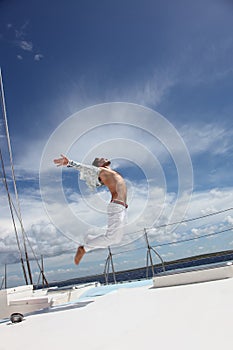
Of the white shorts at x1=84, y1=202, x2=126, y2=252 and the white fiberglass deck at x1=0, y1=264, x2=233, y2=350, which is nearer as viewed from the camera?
the white fiberglass deck at x1=0, y1=264, x2=233, y2=350

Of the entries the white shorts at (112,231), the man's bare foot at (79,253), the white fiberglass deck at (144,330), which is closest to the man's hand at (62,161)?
the white shorts at (112,231)

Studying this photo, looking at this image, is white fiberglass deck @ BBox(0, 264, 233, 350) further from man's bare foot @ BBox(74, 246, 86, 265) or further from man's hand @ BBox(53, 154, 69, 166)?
man's hand @ BBox(53, 154, 69, 166)

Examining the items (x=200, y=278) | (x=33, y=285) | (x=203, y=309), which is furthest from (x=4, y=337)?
(x=33, y=285)

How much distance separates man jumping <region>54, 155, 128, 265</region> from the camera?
2967mm

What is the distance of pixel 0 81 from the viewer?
19.2ft

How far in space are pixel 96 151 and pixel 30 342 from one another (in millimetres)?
2913

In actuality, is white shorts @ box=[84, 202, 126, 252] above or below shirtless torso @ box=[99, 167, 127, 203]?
below

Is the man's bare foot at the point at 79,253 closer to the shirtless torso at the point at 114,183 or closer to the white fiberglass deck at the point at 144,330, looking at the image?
the shirtless torso at the point at 114,183

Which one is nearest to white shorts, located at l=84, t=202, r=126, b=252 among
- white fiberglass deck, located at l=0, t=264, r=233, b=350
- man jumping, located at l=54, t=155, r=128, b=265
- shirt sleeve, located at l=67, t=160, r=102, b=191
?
man jumping, located at l=54, t=155, r=128, b=265

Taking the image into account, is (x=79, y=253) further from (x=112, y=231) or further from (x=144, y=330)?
(x=144, y=330)

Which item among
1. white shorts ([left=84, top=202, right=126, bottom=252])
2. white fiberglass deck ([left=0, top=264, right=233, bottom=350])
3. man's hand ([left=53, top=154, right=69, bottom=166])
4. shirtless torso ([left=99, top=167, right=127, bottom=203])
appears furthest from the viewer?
man's hand ([left=53, top=154, right=69, bottom=166])

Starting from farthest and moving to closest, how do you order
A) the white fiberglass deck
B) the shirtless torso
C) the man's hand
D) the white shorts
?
the man's hand < the shirtless torso < the white shorts < the white fiberglass deck

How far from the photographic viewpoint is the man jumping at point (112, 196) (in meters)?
2.97

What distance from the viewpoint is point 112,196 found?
3162mm
